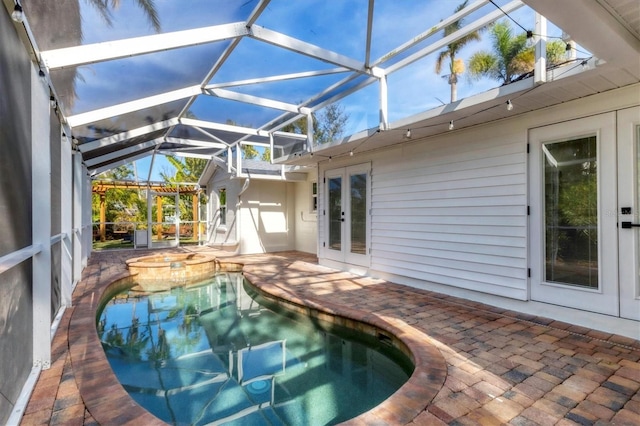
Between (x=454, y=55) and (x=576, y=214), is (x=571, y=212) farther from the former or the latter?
(x=454, y=55)

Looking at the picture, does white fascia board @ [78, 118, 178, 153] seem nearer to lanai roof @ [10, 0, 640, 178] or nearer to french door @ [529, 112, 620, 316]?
lanai roof @ [10, 0, 640, 178]

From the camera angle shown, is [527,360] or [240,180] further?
[240,180]

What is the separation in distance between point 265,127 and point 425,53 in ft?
14.9

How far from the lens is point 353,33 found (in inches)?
155

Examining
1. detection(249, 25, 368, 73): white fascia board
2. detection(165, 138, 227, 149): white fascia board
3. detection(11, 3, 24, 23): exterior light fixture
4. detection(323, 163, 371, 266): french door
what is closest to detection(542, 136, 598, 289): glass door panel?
detection(249, 25, 368, 73): white fascia board

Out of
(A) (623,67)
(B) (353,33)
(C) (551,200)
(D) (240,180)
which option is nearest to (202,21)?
(B) (353,33)

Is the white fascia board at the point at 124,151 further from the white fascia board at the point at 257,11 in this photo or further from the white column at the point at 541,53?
the white column at the point at 541,53

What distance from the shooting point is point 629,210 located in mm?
3322

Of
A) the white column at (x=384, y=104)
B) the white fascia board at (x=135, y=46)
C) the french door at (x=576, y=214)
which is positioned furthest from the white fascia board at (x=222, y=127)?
the french door at (x=576, y=214)

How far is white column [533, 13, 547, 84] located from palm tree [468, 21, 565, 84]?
0.10 meters

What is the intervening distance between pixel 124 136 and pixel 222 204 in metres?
5.77

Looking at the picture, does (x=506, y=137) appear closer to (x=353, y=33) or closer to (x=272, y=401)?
Result: (x=353, y=33)

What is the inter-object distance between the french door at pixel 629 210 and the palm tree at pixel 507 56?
3.39 feet

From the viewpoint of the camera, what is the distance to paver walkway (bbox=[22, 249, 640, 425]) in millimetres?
2090
